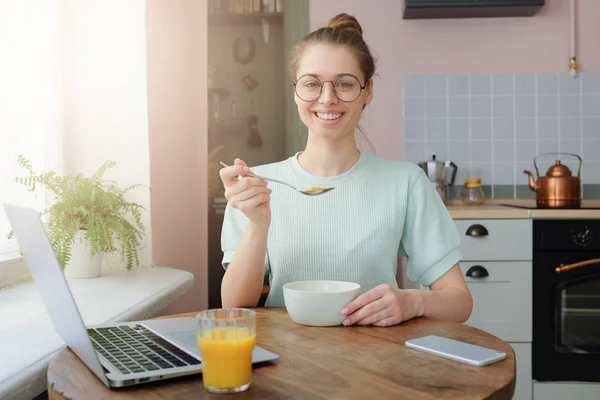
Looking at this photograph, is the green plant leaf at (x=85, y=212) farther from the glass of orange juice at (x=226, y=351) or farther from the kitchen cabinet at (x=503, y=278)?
the kitchen cabinet at (x=503, y=278)

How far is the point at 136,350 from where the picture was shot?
921 millimetres

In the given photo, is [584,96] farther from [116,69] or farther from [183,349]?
[183,349]

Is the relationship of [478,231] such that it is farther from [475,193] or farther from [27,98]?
[27,98]

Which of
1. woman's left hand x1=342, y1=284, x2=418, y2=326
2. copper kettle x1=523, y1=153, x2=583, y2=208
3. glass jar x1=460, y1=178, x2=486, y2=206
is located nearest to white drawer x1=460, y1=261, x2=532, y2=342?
copper kettle x1=523, y1=153, x2=583, y2=208

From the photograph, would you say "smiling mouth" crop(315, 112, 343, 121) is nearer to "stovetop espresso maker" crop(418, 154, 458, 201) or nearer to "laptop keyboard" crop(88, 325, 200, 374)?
"laptop keyboard" crop(88, 325, 200, 374)

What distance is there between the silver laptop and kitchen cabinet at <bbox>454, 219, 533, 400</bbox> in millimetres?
1843

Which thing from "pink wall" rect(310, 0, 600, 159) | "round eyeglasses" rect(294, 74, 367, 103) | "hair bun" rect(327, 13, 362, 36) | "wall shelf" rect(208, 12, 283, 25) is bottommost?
"round eyeglasses" rect(294, 74, 367, 103)

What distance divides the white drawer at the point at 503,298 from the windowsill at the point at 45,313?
1282mm

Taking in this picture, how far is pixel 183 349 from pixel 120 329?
0.66ft

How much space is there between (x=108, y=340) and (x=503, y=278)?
6.70 feet

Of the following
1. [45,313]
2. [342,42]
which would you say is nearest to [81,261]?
[45,313]

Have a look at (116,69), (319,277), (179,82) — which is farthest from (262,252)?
(179,82)

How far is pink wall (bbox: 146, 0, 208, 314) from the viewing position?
7.57ft

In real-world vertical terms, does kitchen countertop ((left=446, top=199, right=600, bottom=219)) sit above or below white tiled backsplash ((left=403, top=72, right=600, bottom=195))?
below
